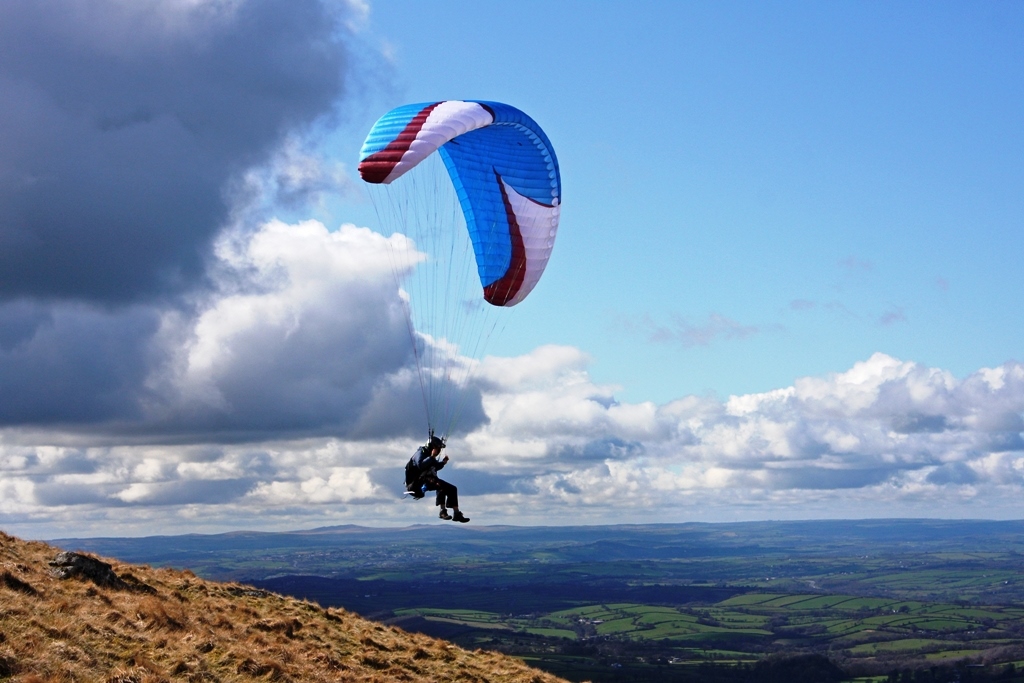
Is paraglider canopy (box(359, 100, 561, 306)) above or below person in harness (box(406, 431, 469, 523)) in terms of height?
above

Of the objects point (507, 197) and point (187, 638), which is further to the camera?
point (507, 197)

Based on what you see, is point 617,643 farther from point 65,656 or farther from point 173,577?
point 65,656

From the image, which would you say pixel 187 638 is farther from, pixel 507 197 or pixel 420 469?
pixel 507 197

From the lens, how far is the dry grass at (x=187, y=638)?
20.3 m

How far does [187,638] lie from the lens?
24.5 meters

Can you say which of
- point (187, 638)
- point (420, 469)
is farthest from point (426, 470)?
point (187, 638)

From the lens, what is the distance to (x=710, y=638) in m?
189

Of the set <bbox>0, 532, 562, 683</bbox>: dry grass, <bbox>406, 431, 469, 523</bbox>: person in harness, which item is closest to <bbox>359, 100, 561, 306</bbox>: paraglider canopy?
<bbox>406, 431, 469, 523</bbox>: person in harness

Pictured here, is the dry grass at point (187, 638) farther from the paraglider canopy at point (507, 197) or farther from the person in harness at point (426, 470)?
the paraglider canopy at point (507, 197)

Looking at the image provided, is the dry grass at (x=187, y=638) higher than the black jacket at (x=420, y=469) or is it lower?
lower

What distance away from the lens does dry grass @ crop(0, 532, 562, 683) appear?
66.6 feet

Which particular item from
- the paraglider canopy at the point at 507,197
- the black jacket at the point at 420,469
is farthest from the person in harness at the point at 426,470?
the paraglider canopy at the point at 507,197

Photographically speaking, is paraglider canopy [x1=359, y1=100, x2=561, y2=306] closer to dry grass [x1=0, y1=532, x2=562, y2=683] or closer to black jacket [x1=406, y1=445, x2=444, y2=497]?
black jacket [x1=406, y1=445, x2=444, y2=497]

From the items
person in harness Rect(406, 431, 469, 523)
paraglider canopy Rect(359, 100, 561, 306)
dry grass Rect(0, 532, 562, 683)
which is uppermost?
paraglider canopy Rect(359, 100, 561, 306)
